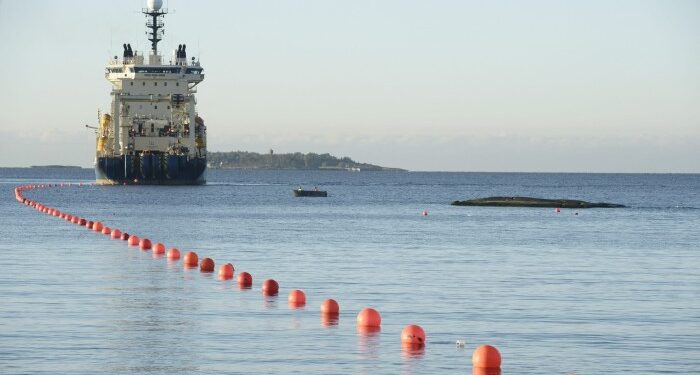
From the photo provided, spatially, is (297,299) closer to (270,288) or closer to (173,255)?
(270,288)

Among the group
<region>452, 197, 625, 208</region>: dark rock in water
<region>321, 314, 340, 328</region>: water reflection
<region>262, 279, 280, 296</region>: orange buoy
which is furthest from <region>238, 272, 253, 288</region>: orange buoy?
<region>452, 197, 625, 208</region>: dark rock in water

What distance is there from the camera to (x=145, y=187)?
145875 mm

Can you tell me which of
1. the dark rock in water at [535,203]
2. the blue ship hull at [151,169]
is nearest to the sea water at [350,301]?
the dark rock in water at [535,203]

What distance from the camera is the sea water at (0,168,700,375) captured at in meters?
23.7

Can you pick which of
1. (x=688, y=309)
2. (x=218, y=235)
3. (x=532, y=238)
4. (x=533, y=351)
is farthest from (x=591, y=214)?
(x=533, y=351)

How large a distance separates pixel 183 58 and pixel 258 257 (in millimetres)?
105669

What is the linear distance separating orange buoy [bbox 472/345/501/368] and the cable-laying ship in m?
125

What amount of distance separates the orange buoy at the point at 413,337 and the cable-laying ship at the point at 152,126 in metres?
122

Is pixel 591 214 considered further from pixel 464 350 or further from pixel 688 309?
pixel 464 350

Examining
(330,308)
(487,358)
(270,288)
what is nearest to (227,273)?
(270,288)

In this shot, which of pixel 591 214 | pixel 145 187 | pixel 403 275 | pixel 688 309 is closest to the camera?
pixel 688 309

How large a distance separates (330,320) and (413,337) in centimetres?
430

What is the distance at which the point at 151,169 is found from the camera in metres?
146

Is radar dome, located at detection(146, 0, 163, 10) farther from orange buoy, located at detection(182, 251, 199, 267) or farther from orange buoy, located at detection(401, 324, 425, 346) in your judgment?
orange buoy, located at detection(401, 324, 425, 346)
